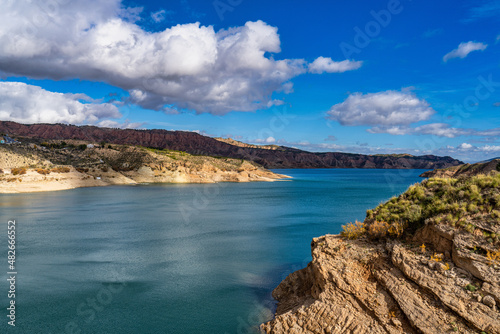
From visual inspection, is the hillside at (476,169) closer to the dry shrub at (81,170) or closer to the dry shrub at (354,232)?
the dry shrub at (354,232)

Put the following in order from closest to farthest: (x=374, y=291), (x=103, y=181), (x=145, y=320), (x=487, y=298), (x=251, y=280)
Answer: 1. (x=487, y=298)
2. (x=374, y=291)
3. (x=145, y=320)
4. (x=251, y=280)
5. (x=103, y=181)

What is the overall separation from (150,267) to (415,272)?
12.5 m

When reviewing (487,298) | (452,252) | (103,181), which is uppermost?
(452,252)

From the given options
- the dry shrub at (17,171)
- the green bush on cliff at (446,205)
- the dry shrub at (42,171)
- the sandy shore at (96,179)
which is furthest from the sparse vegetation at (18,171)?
the green bush on cliff at (446,205)

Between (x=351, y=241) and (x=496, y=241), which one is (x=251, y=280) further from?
(x=496, y=241)

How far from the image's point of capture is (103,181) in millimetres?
66938

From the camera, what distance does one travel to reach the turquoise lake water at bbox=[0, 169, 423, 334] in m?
11.3

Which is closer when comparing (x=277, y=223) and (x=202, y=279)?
(x=202, y=279)

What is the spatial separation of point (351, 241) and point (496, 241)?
13.4 ft

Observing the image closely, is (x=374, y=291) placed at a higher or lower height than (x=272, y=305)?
higher

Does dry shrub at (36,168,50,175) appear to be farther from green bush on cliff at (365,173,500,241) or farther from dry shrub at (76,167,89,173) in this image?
green bush on cliff at (365,173,500,241)

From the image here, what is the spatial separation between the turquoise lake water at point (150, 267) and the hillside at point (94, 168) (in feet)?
66.9

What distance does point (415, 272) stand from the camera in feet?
30.0

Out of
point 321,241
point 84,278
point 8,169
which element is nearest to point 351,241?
point 321,241
